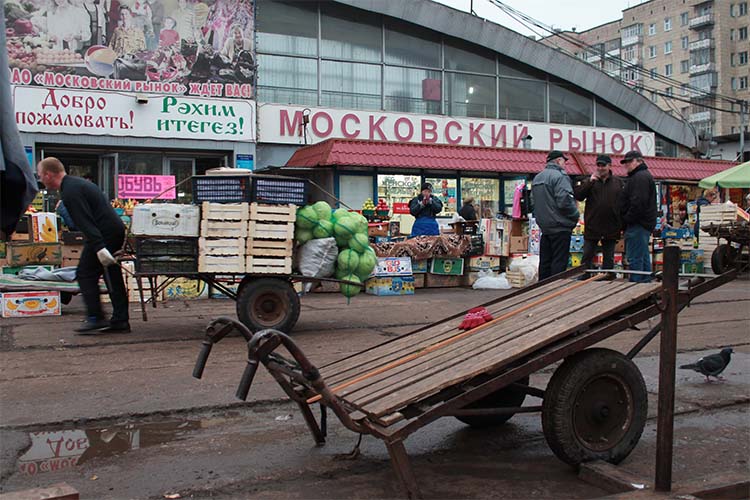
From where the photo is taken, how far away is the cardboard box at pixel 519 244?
1465cm

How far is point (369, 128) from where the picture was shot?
789 inches

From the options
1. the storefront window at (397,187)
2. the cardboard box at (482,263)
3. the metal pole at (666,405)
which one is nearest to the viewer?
the metal pole at (666,405)

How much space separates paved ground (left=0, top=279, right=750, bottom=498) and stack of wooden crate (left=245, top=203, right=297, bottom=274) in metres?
0.94

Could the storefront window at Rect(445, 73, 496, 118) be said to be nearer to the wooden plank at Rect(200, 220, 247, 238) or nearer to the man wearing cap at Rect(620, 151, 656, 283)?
the man wearing cap at Rect(620, 151, 656, 283)

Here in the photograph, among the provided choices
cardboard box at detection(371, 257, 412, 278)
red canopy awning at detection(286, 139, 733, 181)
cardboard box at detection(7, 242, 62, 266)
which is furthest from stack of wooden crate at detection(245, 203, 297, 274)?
red canopy awning at detection(286, 139, 733, 181)

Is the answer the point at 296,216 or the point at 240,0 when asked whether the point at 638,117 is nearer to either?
the point at 240,0

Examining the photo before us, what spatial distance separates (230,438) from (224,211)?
3.81 m

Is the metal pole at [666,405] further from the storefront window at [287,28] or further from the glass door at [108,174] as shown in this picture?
the storefront window at [287,28]

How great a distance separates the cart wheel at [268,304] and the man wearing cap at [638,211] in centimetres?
397

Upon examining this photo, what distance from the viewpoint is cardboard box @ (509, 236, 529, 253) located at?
1465 centimetres

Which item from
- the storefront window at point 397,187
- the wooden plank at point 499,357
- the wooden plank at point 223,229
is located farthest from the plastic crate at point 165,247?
the storefront window at point 397,187

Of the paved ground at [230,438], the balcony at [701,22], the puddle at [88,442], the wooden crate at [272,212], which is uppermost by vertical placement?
the balcony at [701,22]

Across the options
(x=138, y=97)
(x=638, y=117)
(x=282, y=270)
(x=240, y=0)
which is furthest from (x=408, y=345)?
(x=638, y=117)

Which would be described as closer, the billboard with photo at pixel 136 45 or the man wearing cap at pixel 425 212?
the man wearing cap at pixel 425 212
